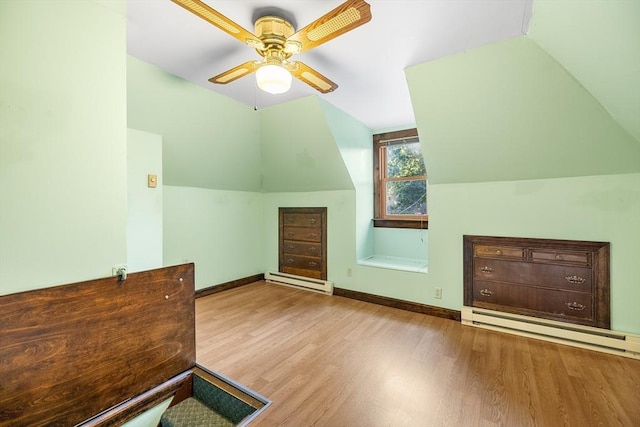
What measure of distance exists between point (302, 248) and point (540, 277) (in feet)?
9.65

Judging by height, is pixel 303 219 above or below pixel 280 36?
below

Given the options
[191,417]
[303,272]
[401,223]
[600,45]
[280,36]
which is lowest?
[191,417]

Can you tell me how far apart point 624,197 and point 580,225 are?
37 cm

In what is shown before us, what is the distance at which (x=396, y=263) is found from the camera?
3799 millimetres

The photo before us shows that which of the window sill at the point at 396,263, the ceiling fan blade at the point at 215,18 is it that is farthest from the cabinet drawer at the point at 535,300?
the ceiling fan blade at the point at 215,18

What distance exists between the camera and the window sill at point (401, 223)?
3799 millimetres

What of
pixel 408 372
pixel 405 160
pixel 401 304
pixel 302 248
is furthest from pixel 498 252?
pixel 302 248

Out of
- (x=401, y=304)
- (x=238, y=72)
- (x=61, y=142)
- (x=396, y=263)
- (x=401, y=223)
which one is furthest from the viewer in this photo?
(x=401, y=223)

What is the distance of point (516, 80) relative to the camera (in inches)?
82.3

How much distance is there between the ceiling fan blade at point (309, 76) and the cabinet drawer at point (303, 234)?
7.81ft

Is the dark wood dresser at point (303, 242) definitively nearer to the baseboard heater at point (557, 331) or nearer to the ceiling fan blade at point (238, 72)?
the baseboard heater at point (557, 331)

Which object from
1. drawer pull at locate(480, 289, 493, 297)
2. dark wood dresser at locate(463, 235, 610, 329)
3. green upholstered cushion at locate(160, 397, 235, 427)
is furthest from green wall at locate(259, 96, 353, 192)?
green upholstered cushion at locate(160, 397, 235, 427)

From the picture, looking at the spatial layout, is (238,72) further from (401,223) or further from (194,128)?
(401,223)

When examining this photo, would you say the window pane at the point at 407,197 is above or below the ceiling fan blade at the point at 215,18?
below
